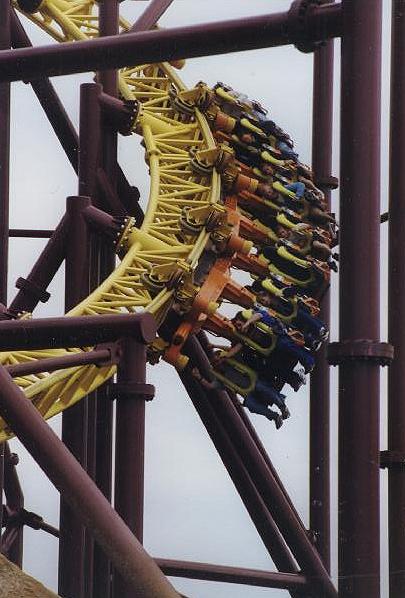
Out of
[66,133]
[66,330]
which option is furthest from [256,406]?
[66,330]

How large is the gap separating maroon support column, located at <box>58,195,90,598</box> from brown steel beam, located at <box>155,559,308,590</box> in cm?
58

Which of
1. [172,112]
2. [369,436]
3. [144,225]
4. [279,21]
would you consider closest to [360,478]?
[369,436]

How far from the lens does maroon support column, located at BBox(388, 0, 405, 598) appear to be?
23.4 ft

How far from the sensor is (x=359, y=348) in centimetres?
536

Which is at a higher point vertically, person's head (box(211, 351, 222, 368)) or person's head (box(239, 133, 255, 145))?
person's head (box(239, 133, 255, 145))

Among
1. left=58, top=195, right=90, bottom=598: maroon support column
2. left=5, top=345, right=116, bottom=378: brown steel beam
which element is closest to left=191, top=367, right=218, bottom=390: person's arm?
left=58, top=195, right=90, bottom=598: maroon support column

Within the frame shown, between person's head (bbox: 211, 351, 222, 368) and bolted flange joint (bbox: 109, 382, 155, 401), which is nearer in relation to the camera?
bolted flange joint (bbox: 109, 382, 155, 401)

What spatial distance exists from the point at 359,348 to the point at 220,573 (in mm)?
3605

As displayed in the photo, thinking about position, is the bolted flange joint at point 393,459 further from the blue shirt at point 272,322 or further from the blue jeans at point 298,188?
the blue jeans at point 298,188

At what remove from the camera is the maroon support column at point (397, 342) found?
7141 mm

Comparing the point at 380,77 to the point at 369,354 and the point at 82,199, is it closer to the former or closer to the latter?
the point at 369,354

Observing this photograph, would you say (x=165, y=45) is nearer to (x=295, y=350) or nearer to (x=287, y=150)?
(x=295, y=350)

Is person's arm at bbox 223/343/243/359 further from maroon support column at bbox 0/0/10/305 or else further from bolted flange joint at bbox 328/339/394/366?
bolted flange joint at bbox 328/339/394/366

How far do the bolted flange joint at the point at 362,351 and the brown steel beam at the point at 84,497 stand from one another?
39.1 inches
